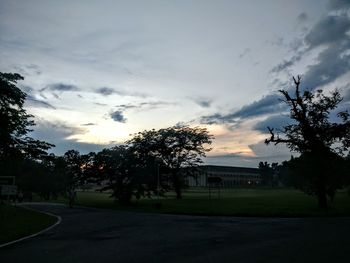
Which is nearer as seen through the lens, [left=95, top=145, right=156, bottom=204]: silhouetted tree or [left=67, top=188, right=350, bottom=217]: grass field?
[left=67, top=188, right=350, bottom=217]: grass field

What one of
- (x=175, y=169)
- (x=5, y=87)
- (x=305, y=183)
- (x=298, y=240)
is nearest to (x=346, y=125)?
(x=305, y=183)

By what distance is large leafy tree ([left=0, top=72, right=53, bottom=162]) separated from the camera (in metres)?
35.1

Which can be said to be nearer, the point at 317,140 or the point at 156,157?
the point at 317,140

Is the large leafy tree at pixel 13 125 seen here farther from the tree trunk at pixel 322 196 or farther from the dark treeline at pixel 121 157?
the tree trunk at pixel 322 196

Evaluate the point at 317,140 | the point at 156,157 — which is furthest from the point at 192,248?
the point at 156,157

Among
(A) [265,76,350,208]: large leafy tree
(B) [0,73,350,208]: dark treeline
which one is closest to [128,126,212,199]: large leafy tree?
(B) [0,73,350,208]: dark treeline

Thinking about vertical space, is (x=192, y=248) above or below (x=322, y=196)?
below

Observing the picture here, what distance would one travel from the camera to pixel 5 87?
34.6m

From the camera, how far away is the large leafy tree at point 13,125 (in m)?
35.1

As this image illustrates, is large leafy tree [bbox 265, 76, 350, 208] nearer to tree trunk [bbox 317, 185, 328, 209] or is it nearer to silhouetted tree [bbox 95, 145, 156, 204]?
tree trunk [bbox 317, 185, 328, 209]

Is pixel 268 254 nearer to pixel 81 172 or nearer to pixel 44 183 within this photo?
pixel 81 172

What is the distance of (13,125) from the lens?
3831 cm

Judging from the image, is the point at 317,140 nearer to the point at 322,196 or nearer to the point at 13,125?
the point at 322,196

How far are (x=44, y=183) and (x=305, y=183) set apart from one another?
2778 inches
